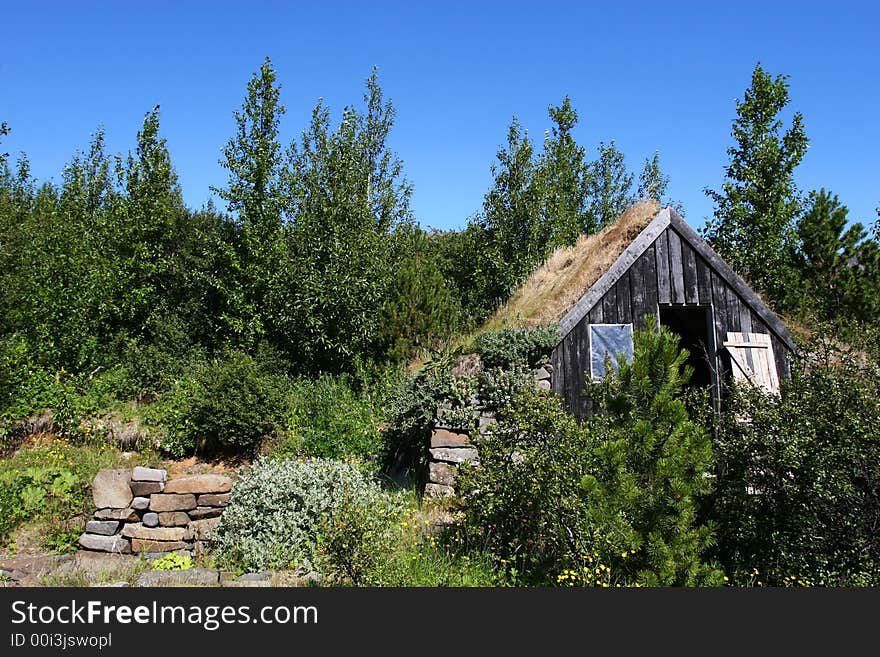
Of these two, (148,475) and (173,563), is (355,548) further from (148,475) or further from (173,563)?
(148,475)

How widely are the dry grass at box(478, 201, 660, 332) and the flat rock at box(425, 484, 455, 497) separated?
325cm

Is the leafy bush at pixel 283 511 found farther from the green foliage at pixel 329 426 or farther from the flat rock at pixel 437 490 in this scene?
the green foliage at pixel 329 426

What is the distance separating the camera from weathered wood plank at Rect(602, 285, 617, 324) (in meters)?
10.6

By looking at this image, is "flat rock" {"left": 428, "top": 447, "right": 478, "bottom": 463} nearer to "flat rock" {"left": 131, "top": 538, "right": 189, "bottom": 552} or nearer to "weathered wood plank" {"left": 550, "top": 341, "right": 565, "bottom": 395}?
"weathered wood plank" {"left": 550, "top": 341, "right": 565, "bottom": 395}

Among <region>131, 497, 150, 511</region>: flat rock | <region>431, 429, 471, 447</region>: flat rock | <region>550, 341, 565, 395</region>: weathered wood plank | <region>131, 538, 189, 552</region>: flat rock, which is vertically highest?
<region>550, 341, 565, 395</region>: weathered wood plank

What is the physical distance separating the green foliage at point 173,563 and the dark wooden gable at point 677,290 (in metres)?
6.65

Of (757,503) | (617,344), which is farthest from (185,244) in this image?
(757,503)

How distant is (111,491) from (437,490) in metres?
4.62

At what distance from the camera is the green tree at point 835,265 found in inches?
Result: 611

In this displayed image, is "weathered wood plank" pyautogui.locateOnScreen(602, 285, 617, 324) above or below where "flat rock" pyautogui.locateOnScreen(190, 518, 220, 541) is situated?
above

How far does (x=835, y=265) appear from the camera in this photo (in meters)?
16.4

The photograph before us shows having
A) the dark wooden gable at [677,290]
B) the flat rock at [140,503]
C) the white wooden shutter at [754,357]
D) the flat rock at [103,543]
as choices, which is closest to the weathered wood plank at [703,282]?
the dark wooden gable at [677,290]

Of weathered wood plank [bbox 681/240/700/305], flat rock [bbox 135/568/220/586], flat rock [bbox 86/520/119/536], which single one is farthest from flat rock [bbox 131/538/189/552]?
weathered wood plank [bbox 681/240/700/305]

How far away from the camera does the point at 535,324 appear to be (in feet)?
35.5
